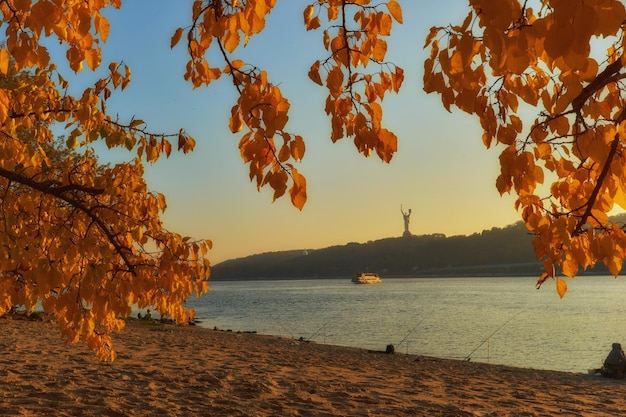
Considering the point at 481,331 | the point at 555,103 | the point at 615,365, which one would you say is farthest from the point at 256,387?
the point at 481,331

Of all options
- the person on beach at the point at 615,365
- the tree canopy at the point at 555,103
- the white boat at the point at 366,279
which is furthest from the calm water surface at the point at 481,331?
the white boat at the point at 366,279

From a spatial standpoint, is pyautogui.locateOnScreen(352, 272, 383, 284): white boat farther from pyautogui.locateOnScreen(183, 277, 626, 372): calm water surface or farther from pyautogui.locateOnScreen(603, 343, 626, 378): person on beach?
pyautogui.locateOnScreen(603, 343, 626, 378): person on beach

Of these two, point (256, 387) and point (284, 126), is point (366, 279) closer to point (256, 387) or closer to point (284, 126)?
point (256, 387)

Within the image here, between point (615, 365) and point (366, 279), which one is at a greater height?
point (615, 365)

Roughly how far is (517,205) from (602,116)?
2.58 ft

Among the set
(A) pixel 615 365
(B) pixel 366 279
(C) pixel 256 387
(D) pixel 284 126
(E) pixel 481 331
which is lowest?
(B) pixel 366 279

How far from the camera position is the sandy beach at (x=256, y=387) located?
28.4 feet

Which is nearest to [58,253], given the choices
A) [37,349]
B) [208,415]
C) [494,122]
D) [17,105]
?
[17,105]

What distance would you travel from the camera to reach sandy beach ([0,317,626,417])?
8.65 meters

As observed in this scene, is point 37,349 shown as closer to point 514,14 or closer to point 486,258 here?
point 514,14

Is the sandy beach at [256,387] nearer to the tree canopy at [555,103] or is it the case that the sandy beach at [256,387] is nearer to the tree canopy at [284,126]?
the tree canopy at [284,126]

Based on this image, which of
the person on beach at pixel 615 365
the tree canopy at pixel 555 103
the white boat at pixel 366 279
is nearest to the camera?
the tree canopy at pixel 555 103

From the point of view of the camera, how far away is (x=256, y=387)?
10773 millimetres

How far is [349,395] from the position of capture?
10.8 meters
